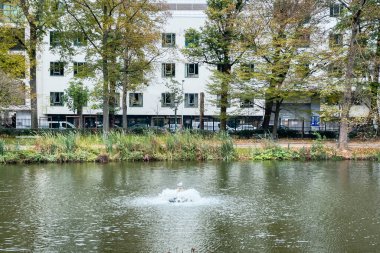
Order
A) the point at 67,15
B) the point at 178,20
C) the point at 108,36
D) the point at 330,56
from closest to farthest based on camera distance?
the point at 330,56
the point at 108,36
the point at 67,15
the point at 178,20

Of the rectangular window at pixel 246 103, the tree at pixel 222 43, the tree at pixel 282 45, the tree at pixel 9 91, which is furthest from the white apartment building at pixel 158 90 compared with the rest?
the tree at pixel 9 91

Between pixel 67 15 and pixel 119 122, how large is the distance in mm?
24169

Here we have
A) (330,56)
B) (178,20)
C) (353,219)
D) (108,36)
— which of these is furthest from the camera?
(178,20)

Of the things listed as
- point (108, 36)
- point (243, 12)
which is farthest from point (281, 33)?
point (108, 36)

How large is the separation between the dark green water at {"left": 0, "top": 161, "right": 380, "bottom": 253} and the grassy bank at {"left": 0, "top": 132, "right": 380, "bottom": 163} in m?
3.49

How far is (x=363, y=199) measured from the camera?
59.2 feet

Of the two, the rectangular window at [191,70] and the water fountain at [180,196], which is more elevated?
the rectangular window at [191,70]

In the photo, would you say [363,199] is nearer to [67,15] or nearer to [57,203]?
[57,203]

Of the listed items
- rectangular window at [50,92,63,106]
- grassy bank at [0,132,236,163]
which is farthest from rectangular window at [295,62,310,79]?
rectangular window at [50,92,63,106]

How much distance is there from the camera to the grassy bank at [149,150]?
97.0 ft

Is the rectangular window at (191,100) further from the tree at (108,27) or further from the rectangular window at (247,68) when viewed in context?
the tree at (108,27)

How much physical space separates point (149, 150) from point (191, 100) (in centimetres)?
3382

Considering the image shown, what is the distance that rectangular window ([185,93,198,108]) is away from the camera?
63875mm

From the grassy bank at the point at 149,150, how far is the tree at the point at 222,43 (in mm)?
11468
